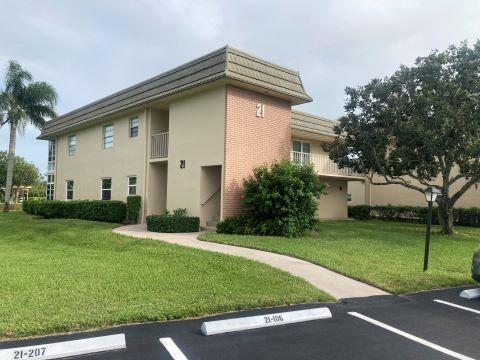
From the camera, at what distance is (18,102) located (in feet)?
92.8

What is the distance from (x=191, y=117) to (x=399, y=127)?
8260 mm

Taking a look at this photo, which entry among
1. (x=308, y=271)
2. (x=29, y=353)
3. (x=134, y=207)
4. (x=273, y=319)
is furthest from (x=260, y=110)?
(x=29, y=353)

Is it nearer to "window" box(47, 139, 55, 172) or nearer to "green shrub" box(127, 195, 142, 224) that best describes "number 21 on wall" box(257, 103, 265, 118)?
"green shrub" box(127, 195, 142, 224)

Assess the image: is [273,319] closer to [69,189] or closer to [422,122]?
[422,122]

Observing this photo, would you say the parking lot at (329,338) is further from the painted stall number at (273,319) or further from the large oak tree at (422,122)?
the large oak tree at (422,122)

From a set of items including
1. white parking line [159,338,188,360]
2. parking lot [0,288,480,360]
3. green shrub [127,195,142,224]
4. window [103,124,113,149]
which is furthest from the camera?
window [103,124,113,149]

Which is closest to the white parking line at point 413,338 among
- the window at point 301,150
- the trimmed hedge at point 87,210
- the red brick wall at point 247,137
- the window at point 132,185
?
the red brick wall at point 247,137

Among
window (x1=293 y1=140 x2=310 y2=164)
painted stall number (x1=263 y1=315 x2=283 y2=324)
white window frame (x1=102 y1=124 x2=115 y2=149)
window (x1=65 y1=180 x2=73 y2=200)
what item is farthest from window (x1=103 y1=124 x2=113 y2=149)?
painted stall number (x1=263 y1=315 x2=283 y2=324)

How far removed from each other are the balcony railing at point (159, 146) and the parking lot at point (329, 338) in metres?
13.9

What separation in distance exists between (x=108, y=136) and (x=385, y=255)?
56.2 ft

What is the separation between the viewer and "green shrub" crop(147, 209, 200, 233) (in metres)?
15.5

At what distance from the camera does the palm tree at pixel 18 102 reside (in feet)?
92.0

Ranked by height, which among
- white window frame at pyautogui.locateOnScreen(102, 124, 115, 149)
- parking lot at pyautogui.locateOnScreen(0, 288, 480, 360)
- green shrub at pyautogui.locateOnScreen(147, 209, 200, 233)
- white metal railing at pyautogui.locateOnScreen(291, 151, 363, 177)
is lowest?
parking lot at pyautogui.locateOnScreen(0, 288, 480, 360)

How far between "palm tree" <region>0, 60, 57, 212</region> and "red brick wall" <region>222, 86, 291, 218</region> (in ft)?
60.5
